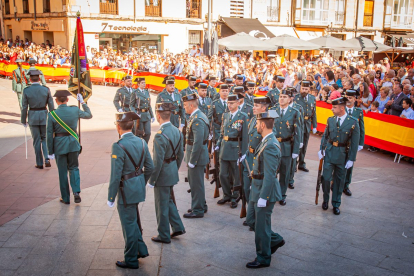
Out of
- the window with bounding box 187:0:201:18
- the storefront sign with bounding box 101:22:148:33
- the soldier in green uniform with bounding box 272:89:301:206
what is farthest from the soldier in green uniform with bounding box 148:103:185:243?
the window with bounding box 187:0:201:18

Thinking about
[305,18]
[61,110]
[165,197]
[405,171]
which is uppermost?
[305,18]

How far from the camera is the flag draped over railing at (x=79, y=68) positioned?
9.83 metres

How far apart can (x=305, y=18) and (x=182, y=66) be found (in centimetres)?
1806

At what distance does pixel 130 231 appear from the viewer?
5336 millimetres

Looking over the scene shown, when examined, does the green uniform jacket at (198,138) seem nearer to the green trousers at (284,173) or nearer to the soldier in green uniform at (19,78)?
the green trousers at (284,173)

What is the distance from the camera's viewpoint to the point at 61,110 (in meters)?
7.35

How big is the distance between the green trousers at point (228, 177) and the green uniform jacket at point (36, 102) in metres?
4.40

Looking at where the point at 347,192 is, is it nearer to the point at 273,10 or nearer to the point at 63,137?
the point at 63,137

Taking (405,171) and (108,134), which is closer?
(405,171)

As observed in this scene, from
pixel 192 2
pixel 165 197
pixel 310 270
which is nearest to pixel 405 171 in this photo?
pixel 310 270

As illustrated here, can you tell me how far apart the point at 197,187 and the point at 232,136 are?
116 cm

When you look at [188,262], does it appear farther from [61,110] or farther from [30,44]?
[30,44]

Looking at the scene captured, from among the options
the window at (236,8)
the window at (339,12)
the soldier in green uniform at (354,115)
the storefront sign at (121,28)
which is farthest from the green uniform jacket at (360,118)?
the window at (339,12)

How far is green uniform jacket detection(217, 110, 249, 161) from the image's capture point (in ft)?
24.6
